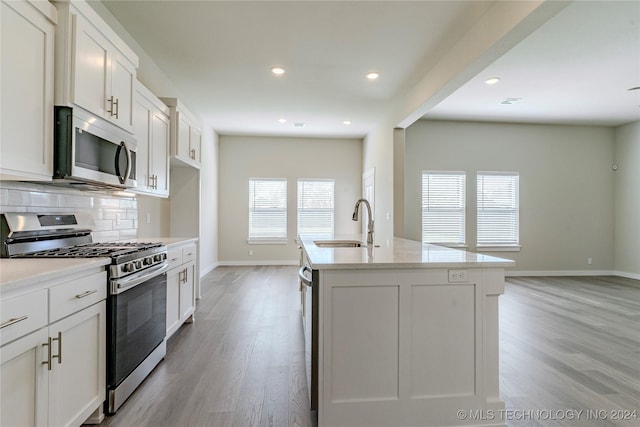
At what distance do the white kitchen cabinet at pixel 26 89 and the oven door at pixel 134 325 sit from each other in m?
0.76

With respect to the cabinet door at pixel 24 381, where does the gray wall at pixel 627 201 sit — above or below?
above

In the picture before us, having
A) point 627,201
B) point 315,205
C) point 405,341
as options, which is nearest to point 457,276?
point 405,341

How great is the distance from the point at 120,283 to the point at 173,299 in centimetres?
112

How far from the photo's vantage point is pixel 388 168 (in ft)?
17.2

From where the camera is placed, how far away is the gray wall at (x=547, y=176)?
6.23 metres

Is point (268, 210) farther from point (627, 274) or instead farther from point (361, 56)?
point (627, 274)

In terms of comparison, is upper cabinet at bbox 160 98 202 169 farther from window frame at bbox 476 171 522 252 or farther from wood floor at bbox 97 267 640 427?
window frame at bbox 476 171 522 252

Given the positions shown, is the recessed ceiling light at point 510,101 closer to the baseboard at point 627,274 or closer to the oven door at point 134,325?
the baseboard at point 627,274

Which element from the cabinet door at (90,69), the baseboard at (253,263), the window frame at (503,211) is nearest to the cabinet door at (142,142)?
the cabinet door at (90,69)

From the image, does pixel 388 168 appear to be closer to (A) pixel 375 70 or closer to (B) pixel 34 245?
(A) pixel 375 70

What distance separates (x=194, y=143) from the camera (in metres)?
4.37

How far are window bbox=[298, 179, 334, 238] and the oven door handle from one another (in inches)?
196

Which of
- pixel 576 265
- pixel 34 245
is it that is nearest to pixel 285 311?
pixel 34 245

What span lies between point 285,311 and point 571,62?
14.3ft
